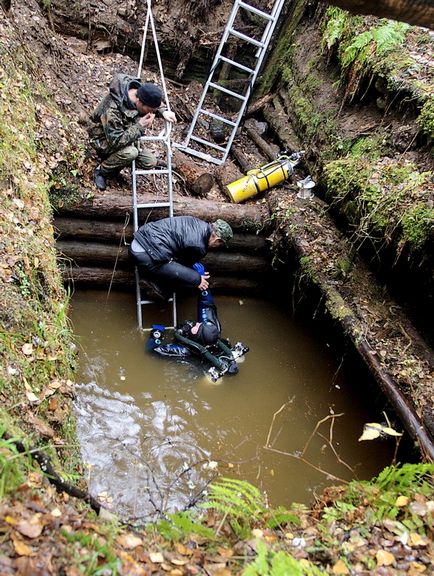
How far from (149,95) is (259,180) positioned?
7.42 feet

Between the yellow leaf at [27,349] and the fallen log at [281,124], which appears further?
the fallen log at [281,124]

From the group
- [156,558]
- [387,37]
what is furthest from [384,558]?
[387,37]

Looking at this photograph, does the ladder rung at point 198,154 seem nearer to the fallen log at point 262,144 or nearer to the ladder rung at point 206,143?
the ladder rung at point 206,143

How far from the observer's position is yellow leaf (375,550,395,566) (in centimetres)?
291

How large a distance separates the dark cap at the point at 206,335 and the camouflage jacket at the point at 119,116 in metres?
2.79

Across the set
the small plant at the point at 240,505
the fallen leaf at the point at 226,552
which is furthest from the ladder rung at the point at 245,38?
the fallen leaf at the point at 226,552

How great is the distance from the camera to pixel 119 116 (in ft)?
21.4

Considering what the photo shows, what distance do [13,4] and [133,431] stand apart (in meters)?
6.79

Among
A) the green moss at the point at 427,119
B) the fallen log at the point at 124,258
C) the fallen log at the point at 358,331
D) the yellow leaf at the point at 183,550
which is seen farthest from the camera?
the fallen log at the point at 124,258

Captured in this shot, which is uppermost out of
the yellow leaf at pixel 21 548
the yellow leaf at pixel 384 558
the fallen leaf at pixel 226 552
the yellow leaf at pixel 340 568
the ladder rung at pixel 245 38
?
the ladder rung at pixel 245 38

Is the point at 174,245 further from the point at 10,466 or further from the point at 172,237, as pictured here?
Result: the point at 10,466

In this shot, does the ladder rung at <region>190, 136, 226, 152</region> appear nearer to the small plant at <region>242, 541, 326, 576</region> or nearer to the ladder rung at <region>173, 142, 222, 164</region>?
the ladder rung at <region>173, 142, 222, 164</region>

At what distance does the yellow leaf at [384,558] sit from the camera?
291 cm

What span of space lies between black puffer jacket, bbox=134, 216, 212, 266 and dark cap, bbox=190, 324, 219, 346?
1030 mm
